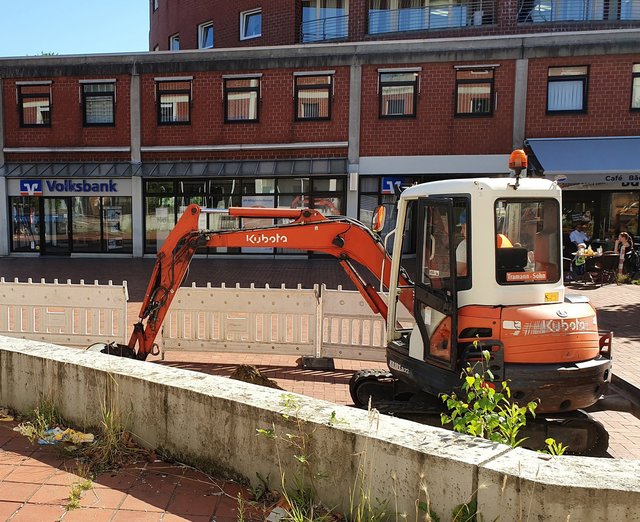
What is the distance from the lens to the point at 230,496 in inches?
134

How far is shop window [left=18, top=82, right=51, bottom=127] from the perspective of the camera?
21.6 m

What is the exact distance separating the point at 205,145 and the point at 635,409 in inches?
701

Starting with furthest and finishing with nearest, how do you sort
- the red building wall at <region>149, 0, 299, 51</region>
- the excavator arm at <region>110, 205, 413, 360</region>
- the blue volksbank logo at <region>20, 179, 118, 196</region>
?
the red building wall at <region>149, 0, 299, 51</region>, the blue volksbank logo at <region>20, 179, 118, 196</region>, the excavator arm at <region>110, 205, 413, 360</region>

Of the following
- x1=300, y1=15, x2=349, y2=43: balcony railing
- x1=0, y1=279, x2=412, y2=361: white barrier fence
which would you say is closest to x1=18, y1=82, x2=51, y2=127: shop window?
x1=300, y1=15, x2=349, y2=43: balcony railing

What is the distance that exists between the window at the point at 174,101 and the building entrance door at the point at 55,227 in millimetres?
5105

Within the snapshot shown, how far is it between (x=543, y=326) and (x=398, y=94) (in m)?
16.6

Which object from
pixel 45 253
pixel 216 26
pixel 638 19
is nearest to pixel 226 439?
pixel 45 253

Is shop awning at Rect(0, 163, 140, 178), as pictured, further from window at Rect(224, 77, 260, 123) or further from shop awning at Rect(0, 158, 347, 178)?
window at Rect(224, 77, 260, 123)

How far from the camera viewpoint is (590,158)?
17625mm

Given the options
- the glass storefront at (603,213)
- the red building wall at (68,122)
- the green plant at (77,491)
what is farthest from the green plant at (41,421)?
the red building wall at (68,122)

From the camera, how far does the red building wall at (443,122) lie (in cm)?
1894

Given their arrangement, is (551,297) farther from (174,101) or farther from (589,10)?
(589,10)

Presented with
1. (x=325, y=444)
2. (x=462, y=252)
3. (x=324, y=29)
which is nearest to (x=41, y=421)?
(x=325, y=444)

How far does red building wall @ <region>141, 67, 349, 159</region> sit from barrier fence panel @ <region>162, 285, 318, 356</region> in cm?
1320
